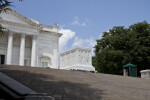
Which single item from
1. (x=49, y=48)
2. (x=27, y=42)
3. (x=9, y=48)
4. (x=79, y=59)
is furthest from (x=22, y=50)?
(x=79, y=59)

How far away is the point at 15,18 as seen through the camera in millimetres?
44188

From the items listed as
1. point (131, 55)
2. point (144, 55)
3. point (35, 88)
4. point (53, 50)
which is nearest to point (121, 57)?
point (131, 55)

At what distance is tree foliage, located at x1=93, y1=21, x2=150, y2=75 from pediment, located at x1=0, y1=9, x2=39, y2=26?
16.0 m

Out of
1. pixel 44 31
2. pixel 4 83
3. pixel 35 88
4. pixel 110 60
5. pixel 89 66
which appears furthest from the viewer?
pixel 44 31

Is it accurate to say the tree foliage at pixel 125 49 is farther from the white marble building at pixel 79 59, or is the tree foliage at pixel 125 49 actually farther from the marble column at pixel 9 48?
the marble column at pixel 9 48

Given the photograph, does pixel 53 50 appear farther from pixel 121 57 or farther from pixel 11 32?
pixel 121 57

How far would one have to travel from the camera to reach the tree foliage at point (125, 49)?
1607 inches

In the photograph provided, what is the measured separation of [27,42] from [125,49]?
21.3 m

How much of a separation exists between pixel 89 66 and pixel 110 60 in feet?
17.8

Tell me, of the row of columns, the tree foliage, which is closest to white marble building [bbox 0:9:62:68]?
the row of columns

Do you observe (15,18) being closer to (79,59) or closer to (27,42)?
(27,42)

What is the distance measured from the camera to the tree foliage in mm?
40812

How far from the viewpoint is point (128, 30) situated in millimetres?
44812

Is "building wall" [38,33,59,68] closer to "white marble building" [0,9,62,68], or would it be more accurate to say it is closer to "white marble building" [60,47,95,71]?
"white marble building" [0,9,62,68]
